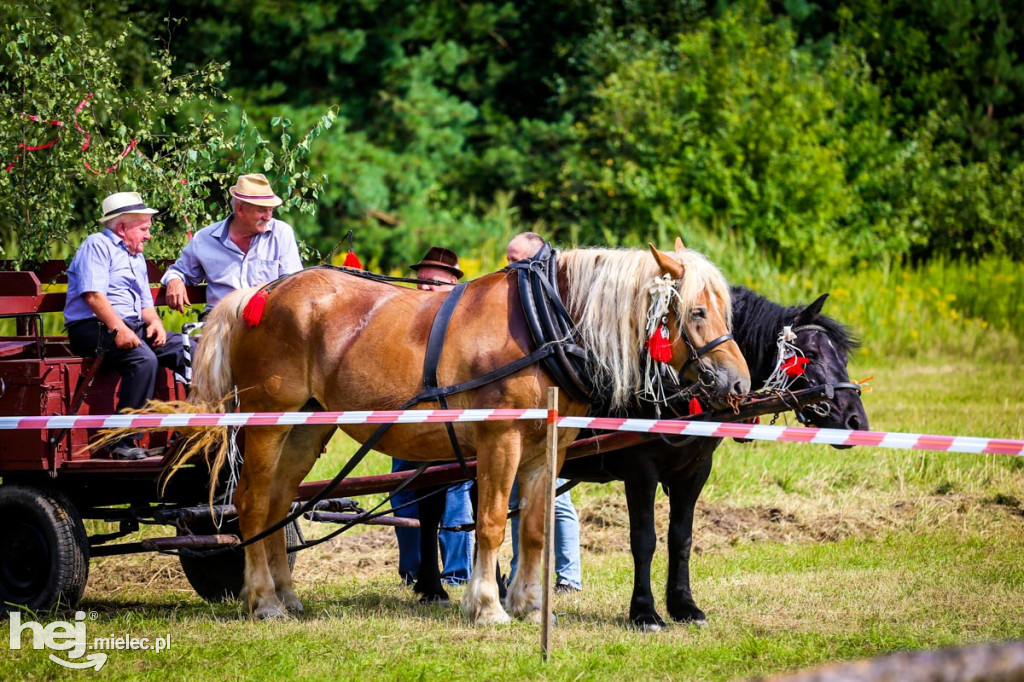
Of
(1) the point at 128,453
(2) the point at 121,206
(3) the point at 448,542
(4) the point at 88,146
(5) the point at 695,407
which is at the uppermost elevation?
(4) the point at 88,146

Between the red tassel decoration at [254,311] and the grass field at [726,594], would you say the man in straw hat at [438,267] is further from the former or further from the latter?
the grass field at [726,594]

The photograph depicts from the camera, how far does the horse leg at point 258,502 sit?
561 centimetres

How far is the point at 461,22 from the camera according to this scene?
20594 mm

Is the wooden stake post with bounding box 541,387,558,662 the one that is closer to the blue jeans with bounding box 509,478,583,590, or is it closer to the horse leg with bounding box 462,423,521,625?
the horse leg with bounding box 462,423,521,625

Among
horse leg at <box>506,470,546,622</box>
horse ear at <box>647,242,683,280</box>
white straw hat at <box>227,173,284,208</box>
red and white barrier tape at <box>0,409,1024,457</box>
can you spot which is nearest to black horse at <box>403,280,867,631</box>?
horse leg at <box>506,470,546,622</box>

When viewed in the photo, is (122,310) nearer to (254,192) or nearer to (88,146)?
(254,192)

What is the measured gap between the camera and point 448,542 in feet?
21.8

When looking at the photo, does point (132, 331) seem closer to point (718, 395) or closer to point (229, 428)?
point (229, 428)

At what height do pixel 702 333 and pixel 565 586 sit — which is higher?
pixel 702 333

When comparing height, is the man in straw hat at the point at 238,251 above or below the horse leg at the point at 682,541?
above

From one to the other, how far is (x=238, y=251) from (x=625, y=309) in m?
2.31

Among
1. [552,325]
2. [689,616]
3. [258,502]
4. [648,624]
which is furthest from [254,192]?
[689,616]

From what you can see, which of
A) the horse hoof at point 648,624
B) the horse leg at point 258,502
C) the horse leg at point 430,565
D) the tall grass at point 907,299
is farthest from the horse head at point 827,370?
the tall grass at point 907,299

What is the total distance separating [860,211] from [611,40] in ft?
17.9
